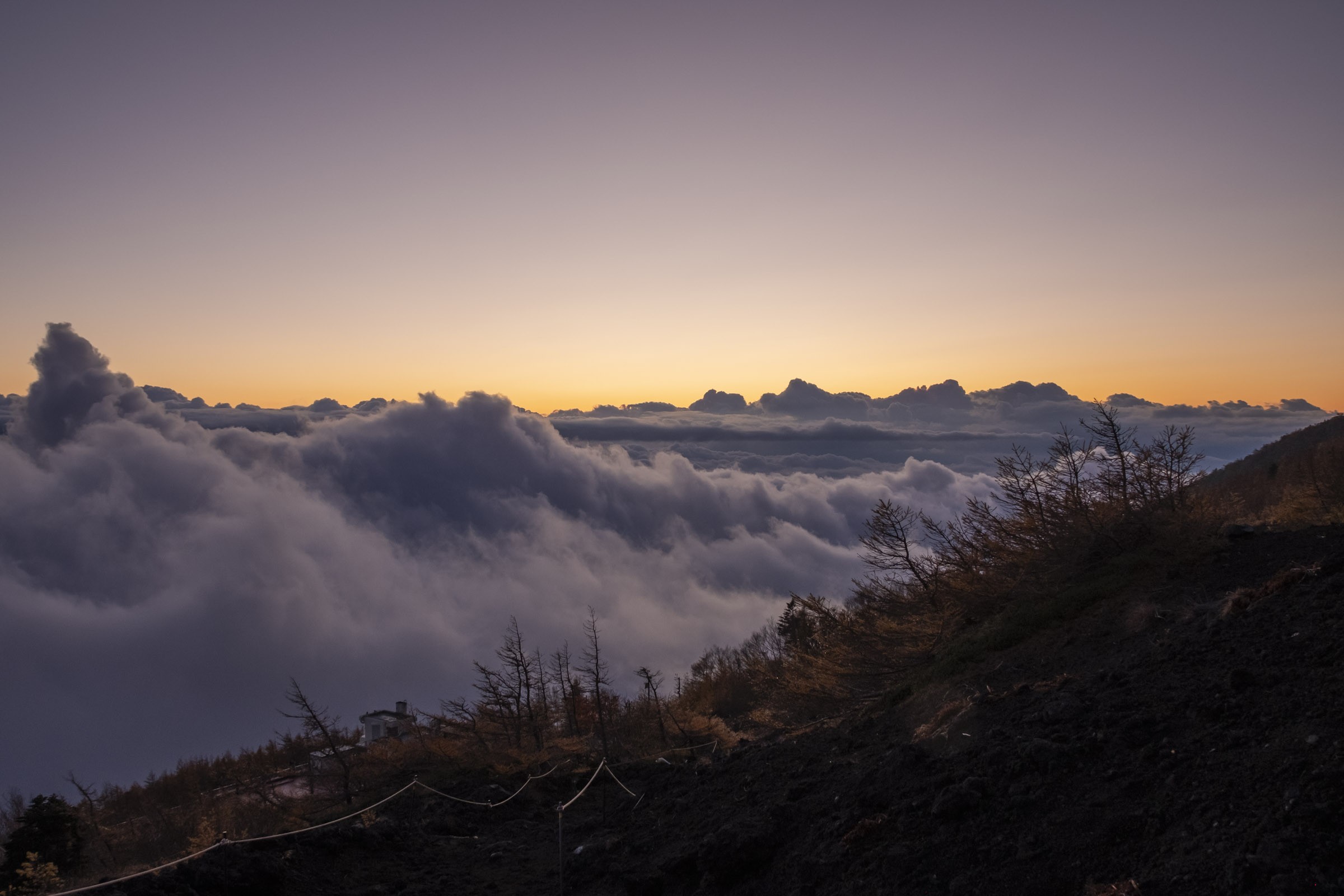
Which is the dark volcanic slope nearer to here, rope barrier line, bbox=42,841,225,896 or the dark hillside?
rope barrier line, bbox=42,841,225,896

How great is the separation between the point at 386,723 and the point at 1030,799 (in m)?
75.8

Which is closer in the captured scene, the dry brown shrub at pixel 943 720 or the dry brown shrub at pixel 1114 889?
the dry brown shrub at pixel 1114 889

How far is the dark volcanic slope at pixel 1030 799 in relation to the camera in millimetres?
6473

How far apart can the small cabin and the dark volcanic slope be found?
55.0 metres

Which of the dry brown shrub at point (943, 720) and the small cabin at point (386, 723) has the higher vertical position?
the dry brown shrub at point (943, 720)

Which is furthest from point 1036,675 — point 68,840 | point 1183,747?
point 68,840

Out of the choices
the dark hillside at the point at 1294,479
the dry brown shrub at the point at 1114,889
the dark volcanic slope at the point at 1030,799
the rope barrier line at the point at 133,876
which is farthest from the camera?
the dark hillside at the point at 1294,479

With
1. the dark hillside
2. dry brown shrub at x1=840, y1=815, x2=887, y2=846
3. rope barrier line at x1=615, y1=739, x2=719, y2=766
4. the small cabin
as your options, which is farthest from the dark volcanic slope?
the small cabin

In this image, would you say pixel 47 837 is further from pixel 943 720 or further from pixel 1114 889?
pixel 1114 889

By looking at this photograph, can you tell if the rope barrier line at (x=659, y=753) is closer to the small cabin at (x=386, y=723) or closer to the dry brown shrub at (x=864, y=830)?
the dry brown shrub at (x=864, y=830)

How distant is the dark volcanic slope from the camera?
6473 mm

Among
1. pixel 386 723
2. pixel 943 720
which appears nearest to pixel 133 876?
pixel 943 720

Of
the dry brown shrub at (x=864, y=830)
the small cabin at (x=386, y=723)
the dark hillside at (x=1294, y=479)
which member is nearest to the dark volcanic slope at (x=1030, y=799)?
the dry brown shrub at (x=864, y=830)

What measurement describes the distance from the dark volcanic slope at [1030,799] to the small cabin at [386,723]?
55.0m
